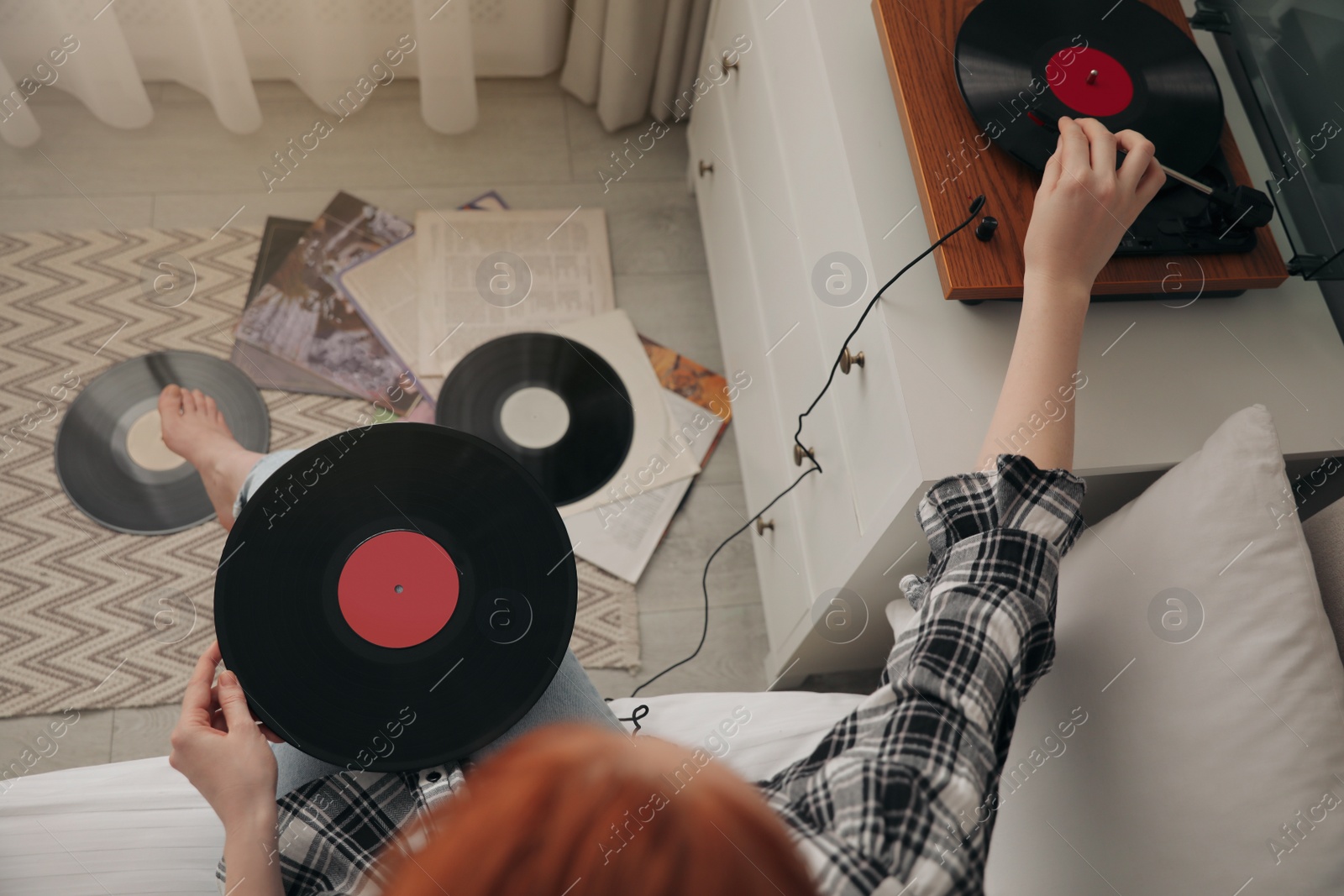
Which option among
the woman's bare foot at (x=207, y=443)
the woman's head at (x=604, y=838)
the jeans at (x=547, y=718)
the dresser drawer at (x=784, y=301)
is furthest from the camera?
the woman's bare foot at (x=207, y=443)

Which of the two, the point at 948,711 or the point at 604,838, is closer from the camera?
the point at 604,838

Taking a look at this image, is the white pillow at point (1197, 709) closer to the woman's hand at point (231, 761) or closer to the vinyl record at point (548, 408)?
the woman's hand at point (231, 761)

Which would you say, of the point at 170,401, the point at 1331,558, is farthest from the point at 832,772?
the point at 170,401

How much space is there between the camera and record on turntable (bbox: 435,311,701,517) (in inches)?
57.4

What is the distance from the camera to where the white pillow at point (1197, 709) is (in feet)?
2.19

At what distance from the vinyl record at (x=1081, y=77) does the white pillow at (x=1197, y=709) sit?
0.99 feet

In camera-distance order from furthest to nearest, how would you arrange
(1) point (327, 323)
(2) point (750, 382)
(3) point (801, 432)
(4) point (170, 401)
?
1. (1) point (327, 323)
2. (2) point (750, 382)
3. (4) point (170, 401)
4. (3) point (801, 432)

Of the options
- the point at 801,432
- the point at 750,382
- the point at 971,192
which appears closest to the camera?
the point at 971,192

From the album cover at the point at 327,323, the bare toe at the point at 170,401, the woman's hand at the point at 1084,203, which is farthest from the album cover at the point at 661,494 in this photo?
the woman's hand at the point at 1084,203

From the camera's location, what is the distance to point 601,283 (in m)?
1.66

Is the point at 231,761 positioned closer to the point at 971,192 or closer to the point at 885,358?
the point at 885,358

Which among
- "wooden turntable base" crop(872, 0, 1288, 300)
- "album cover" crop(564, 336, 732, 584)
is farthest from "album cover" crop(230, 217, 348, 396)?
"wooden turntable base" crop(872, 0, 1288, 300)

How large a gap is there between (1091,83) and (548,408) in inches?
35.6

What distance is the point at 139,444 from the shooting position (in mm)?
1415
